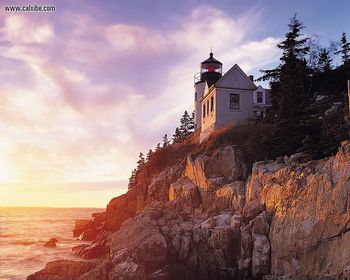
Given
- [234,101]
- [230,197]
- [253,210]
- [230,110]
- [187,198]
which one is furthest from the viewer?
[234,101]

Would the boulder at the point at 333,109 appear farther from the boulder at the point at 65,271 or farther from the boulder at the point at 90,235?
the boulder at the point at 90,235

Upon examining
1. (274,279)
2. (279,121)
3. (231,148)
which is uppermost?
(279,121)

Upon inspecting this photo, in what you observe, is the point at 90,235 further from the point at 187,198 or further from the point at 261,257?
the point at 261,257

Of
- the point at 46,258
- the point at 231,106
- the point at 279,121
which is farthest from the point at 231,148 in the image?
the point at 46,258

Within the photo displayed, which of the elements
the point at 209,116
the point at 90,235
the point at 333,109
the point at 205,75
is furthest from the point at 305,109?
the point at 90,235

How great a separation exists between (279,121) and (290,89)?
3756mm

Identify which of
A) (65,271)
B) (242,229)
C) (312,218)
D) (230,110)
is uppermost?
(230,110)

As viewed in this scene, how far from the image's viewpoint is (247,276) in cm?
1905

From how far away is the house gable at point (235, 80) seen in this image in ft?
118

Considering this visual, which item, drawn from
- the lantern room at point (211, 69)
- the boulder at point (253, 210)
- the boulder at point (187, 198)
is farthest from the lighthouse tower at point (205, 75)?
the boulder at point (253, 210)

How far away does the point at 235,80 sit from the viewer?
3628cm

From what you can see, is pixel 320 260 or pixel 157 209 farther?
pixel 157 209

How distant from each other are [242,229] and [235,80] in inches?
762

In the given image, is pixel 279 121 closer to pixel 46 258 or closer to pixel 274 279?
pixel 274 279
